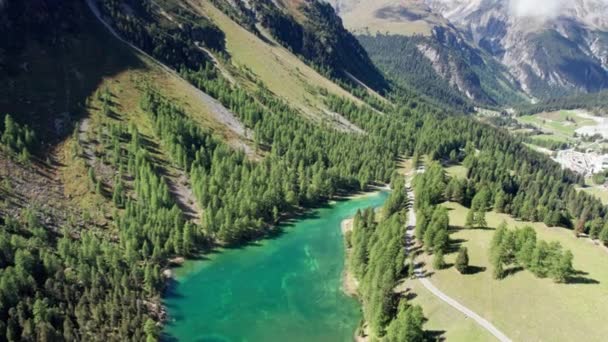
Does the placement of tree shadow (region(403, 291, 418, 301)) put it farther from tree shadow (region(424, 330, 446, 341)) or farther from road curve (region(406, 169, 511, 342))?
tree shadow (region(424, 330, 446, 341))

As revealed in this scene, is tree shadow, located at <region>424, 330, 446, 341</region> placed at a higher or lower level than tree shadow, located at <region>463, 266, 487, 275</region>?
lower

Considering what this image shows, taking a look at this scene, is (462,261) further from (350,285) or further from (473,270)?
(350,285)

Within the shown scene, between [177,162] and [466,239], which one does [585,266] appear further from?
[177,162]

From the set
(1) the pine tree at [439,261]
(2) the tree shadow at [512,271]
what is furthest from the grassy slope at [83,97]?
(2) the tree shadow at [512,271]

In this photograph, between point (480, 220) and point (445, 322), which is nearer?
point (445, 322)

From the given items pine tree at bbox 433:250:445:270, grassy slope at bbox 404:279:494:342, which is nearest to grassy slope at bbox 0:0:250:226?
grassy slope at bbox 404:279:494:342

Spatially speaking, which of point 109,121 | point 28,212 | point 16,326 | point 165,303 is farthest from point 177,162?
point 16,326

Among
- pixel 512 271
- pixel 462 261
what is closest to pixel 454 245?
pixel 462 261

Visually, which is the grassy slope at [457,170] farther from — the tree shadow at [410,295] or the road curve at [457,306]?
the tree shadow at [410,295]
